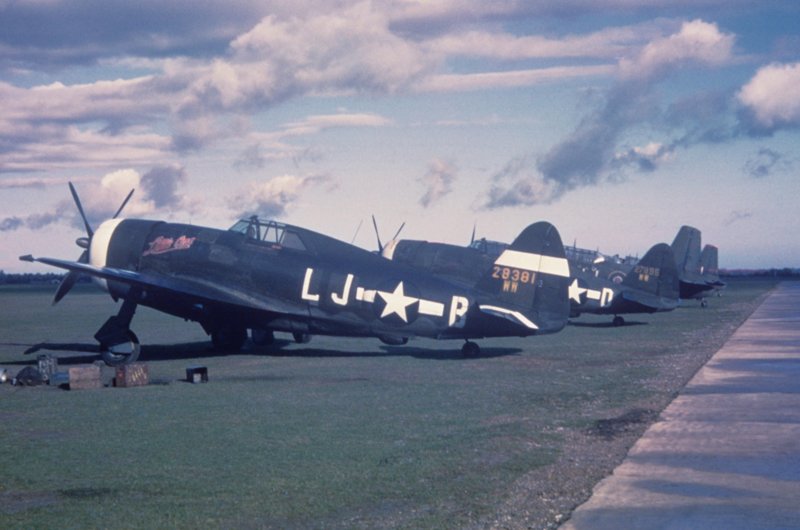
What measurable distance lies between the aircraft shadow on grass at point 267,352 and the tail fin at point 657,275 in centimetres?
1333

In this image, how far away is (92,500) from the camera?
6.99 m

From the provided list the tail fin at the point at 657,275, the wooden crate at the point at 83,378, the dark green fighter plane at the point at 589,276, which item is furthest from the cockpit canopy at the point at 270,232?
the tail fin at the point at 657,275

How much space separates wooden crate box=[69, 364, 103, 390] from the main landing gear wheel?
133 inches

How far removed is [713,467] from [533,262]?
32.6ft

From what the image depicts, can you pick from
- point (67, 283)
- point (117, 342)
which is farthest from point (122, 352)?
point (67, 283)

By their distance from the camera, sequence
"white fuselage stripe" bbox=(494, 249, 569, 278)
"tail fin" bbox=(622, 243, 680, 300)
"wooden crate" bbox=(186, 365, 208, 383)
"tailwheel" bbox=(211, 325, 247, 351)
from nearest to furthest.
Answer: "wooden crate" bbox=(186, 365, 208, 383) → "white fuselage stripe" bbox=(494, 249, 569, 278) → "tailwheel" bbox=(211, 325, 247, 351) → "tail fin" bbox=(622, 243, 680, 300)

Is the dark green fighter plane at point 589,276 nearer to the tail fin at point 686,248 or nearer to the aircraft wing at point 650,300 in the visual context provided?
the aircraft wing at point 650,300

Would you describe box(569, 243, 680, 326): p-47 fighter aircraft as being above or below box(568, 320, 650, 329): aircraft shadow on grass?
above

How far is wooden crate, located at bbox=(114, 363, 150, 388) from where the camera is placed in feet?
44.9

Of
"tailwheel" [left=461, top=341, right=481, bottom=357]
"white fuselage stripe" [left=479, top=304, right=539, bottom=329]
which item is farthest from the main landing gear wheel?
"white fuselage stripe" [left=479, top=304, right=539, bottom=329]

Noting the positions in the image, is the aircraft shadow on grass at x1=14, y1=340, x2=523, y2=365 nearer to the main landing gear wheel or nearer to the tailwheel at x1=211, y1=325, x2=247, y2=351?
the tailwheel at x1=211, y1=325, x2=247, y2=351

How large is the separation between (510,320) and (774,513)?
1066 cm

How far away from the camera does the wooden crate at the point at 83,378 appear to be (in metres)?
13.5

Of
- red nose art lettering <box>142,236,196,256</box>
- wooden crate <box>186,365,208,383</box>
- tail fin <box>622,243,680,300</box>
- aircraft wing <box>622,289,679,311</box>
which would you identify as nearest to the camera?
wooden crate <box>186,365,208,383</box>
